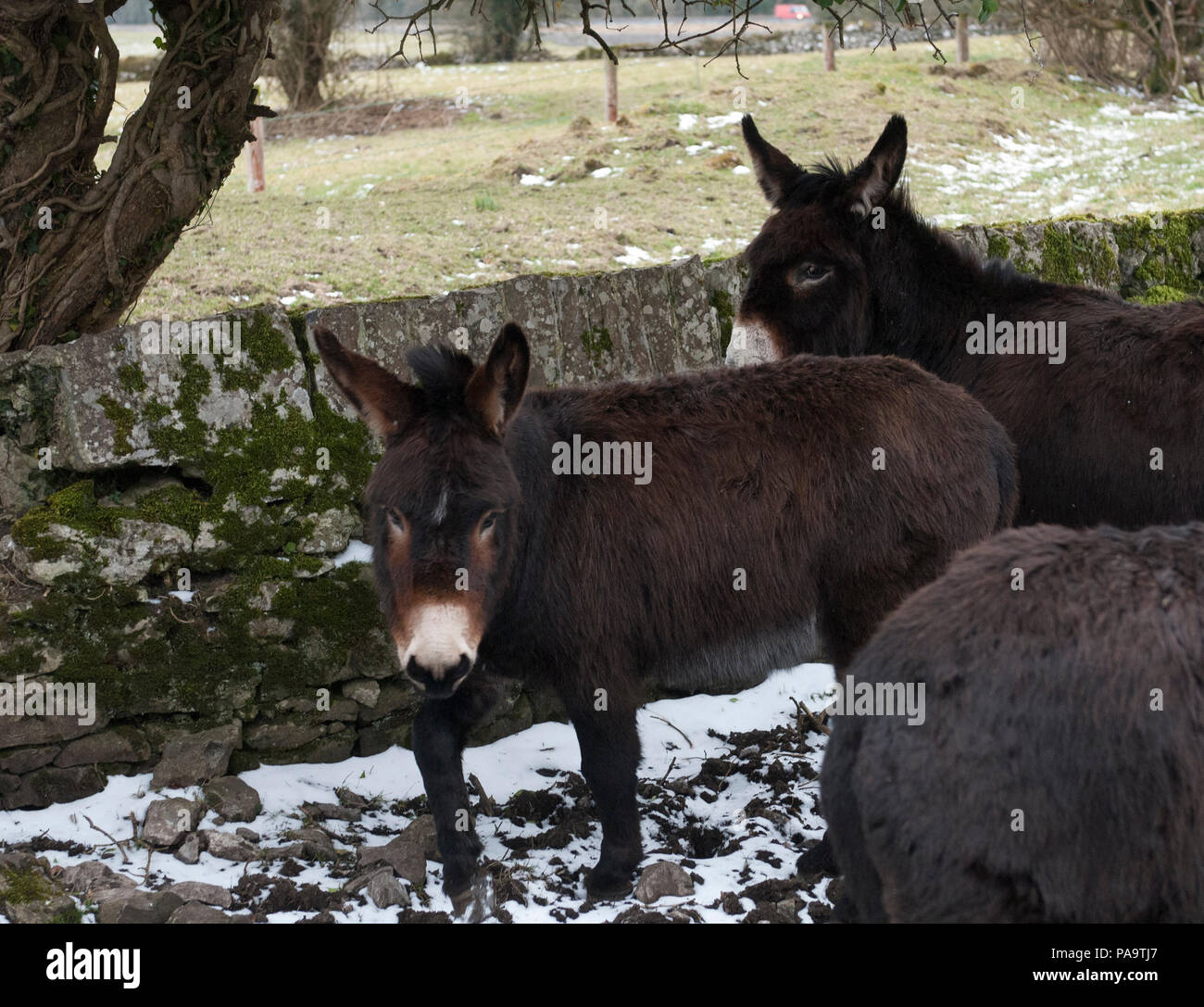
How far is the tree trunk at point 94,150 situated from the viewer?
5.21 metres

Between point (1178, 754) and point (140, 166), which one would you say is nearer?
point (1178, 754)

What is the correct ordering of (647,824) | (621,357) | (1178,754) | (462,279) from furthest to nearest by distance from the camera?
1. (462,279)
2. (621,357)
3. (647,824)
4. (1178,754)

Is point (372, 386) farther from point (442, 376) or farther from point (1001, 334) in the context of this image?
point (1001, 334)

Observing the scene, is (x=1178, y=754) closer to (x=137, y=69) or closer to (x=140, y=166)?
(x=140, y=166)

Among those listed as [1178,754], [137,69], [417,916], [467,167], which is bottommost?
[417,916]

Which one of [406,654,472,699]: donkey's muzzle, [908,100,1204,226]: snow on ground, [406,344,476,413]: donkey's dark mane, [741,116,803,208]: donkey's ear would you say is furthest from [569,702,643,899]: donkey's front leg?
[908,100,1204,226]: snow on ground

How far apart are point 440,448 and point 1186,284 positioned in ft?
19.5

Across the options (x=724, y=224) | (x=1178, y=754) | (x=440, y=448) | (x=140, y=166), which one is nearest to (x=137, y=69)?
(x=724, y=224)

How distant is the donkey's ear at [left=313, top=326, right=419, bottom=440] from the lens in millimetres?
3961

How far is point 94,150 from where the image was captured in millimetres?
5594

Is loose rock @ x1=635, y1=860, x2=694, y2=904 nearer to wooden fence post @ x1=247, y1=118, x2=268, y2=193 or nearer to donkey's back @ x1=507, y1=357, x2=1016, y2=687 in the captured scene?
donkey's back @ x1=507, y1=357, x2=1016, y2=687

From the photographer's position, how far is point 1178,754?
2545mm
